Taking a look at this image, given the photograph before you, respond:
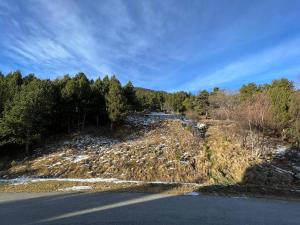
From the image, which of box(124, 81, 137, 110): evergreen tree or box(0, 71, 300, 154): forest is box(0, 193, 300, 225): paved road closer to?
box(0, 71, 300, 154): forest

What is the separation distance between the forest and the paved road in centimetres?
1741

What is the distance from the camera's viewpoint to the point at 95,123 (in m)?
42.9

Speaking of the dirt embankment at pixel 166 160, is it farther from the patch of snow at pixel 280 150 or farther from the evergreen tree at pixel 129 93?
the evergreen tree at pixel 129 93

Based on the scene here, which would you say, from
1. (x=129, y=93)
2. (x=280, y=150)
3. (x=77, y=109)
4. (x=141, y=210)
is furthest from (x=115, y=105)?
(x=141, y=210)

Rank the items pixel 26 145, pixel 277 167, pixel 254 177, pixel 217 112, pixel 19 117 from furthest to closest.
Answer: pixel 217 112 → pixel 26 145 → pixel 19 117 → pixel 277 167 → pixel 254 177

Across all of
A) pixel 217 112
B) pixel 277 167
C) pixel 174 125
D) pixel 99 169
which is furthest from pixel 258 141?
pixel 217 112

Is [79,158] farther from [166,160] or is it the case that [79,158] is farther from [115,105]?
[115,105]

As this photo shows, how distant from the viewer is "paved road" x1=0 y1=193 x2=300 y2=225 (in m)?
8.26

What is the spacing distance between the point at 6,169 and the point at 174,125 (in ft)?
82.7

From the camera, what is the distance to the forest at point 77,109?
28594 millimetres

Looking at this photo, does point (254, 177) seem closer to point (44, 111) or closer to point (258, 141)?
point (258, 141)

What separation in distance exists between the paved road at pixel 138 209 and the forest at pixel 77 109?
17408 mm

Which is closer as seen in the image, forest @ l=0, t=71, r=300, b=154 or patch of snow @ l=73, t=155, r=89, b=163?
patch of snow @ l=73, t=155, r=89, b=163

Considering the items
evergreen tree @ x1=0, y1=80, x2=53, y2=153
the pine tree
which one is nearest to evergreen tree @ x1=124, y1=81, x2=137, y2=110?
the pine tree
